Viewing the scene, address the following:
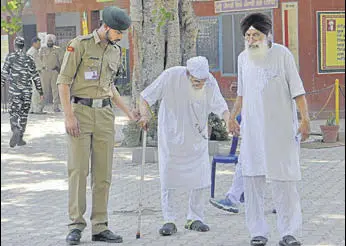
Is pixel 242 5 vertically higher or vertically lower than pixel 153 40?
higher

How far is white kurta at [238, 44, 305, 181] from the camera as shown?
23.7 feet

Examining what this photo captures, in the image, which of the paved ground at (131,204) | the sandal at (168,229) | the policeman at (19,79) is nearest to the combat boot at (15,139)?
the policeman at (19,79)

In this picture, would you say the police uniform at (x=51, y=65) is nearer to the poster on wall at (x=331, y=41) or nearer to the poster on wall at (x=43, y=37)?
the poster on wall at (x=43, y=37)

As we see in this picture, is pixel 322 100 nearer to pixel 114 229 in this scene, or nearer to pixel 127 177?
pixel 127 177

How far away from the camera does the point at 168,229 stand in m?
8.02

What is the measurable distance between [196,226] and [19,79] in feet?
25.4

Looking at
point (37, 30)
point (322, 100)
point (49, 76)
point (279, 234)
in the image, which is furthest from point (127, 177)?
point (37, 30)

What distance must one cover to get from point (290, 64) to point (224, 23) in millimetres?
14661

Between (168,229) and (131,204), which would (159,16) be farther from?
(168,229)

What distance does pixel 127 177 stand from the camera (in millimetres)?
12078

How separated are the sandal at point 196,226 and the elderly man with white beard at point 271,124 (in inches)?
28.6

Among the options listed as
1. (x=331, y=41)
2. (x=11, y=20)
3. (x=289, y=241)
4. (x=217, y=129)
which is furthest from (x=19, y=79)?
(x=289, y=241)

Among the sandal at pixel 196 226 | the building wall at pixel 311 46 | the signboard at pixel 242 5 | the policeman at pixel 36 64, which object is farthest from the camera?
the policeman at pixel 36 64

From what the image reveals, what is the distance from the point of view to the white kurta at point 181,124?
7.95 meters
